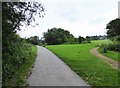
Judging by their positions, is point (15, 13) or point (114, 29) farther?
point (114, 29)

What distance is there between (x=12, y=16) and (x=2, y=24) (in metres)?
1.75

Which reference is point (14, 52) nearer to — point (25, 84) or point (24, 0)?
point (24, 0)

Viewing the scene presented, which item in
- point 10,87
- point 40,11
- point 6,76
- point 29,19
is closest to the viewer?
Result: point 10,87

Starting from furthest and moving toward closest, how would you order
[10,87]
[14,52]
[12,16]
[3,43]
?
[14,52] < [12,16] < [3,43] < [10,87]

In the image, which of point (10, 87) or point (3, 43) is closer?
point (10, 87)

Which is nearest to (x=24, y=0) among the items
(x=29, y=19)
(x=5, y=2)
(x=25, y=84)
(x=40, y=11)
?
(x=29, y=19)

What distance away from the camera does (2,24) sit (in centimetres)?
1276

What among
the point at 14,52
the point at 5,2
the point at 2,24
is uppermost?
the point at 5,2

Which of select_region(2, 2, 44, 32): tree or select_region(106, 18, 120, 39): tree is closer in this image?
select_region(2, 2, 44, 32): tree

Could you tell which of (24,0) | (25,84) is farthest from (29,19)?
(25,84)

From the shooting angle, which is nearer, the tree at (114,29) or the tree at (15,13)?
the tree at (15,13)

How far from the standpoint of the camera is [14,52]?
17312 mm

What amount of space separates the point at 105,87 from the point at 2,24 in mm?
6189

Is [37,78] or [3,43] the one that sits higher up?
[3,43]
